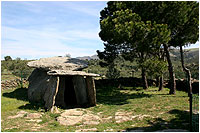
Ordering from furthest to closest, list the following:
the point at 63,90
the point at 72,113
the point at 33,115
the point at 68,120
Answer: the point at 63,90 < the point at 72,113 < the point at 33,115 < the point at 68,120

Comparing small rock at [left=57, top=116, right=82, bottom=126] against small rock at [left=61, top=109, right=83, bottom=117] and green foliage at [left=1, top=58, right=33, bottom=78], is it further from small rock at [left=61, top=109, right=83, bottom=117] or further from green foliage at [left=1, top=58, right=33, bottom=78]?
green foliage at [left=1, top=58, right=33, bottom=78]

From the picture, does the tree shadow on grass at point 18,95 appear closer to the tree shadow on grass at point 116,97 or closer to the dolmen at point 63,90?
the dolmen at point 63,90

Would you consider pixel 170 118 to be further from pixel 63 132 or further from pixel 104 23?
pixel 104 23

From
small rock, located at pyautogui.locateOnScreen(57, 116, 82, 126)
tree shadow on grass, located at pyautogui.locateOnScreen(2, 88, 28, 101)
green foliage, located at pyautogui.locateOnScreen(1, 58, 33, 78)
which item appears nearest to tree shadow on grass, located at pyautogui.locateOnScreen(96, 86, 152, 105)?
small rock, located at pyautogui.locateOnScreen(57, 116, 82, 126)

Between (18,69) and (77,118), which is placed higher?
(18,69)

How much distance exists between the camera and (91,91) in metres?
9.61

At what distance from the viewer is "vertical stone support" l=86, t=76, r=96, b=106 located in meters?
9.46

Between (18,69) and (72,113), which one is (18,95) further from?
(18,69)

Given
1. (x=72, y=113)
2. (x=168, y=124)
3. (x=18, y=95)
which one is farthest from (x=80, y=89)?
(x=168, y=124)

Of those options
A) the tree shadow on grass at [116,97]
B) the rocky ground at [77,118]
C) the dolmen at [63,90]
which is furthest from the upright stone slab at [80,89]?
the rocky ground at [77,118]

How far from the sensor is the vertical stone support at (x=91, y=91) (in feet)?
31.0

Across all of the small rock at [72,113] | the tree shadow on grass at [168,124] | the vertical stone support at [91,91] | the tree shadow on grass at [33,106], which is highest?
the vertical stone support at [91,91]

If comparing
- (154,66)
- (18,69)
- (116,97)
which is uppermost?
(154,66)

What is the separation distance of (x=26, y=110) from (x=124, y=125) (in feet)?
15.7
